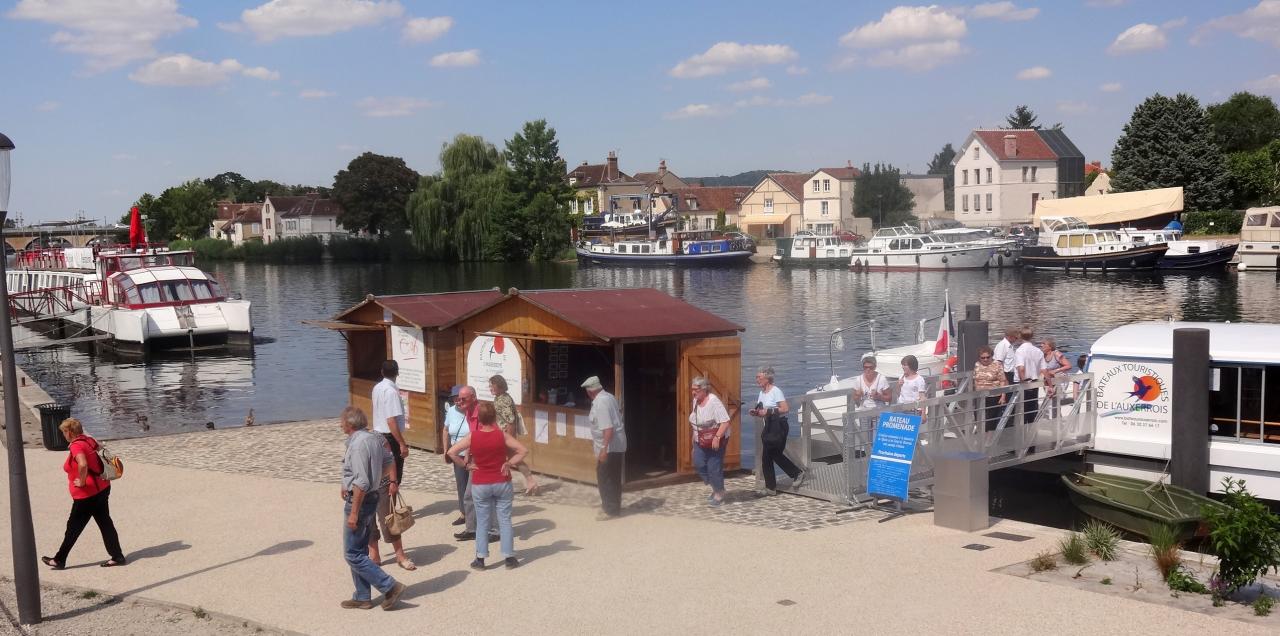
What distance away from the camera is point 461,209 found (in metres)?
101

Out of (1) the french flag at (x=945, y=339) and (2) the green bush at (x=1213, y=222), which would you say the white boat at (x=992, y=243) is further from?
(1) the french flag at (x=945, y=339)

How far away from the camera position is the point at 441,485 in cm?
1587

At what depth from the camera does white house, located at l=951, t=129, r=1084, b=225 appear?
10619cm

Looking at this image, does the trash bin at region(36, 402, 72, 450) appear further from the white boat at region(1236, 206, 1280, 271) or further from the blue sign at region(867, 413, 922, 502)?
the white boat at region(1236, 206, 1280, 271)

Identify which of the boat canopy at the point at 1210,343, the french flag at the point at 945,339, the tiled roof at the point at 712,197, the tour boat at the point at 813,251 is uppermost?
the tiled roof at the point at 712,197

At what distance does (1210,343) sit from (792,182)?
112686mm

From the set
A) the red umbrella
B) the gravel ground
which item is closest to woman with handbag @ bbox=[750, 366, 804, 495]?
the gravel ground

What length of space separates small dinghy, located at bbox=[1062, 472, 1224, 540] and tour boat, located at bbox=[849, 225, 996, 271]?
2829 inches

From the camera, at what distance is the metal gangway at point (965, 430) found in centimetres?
1462

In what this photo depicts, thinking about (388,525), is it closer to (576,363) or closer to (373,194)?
(576,363)

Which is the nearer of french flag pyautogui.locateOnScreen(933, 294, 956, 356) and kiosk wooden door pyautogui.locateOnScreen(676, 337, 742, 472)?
kiosk wooden door pyautogui.locateOnScreen(676, 337, 742, 472)

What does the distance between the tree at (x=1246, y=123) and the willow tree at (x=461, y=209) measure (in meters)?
62.9

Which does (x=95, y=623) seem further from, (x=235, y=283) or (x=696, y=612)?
(x=235, y=283)

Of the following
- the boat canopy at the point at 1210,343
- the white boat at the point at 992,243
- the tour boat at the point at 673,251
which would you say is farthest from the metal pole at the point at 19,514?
the tour boat at the point at 673,251
